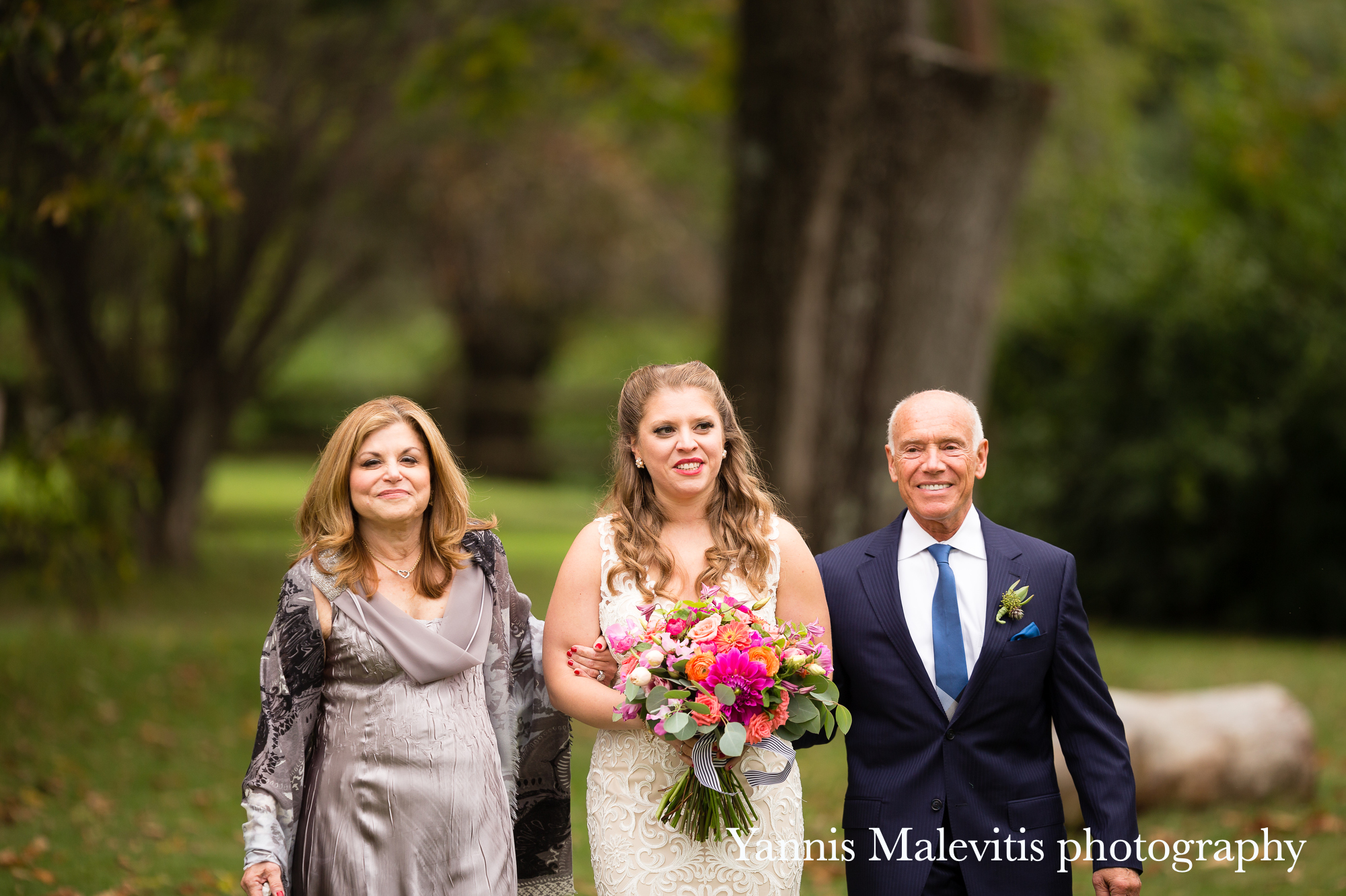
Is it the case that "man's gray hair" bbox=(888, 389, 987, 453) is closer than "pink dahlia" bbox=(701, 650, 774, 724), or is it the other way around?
"pink dahlia" bbox=(701, 650, 774, 724)

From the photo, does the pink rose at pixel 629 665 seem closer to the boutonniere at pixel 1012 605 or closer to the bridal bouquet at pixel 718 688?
the bridal bouquet at pixel 718 688

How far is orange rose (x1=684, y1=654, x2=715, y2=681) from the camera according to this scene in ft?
10.5

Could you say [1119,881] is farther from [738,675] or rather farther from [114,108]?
[114,108]

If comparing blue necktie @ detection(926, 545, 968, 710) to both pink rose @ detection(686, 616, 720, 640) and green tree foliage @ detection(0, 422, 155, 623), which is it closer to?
pink rose @ detection(686, 616, 720, 640)

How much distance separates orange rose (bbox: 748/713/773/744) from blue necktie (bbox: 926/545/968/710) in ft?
1.82

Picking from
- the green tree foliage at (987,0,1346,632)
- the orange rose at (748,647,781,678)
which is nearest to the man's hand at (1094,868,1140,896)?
the orange rose at (748,647,781,678)

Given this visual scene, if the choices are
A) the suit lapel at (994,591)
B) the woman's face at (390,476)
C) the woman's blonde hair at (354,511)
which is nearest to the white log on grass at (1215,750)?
the suit lapel at (994,591)

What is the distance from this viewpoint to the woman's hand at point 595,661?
3504 mm

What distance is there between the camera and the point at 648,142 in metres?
20.5

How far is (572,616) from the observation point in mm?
3592

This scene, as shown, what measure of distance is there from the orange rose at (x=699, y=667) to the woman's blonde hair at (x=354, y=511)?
33.2 inches

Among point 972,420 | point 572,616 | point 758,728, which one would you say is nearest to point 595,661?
point 572,616

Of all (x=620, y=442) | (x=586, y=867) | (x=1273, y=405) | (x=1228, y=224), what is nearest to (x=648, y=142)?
(x=1228, y=224)

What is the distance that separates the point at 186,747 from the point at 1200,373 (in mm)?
10722
